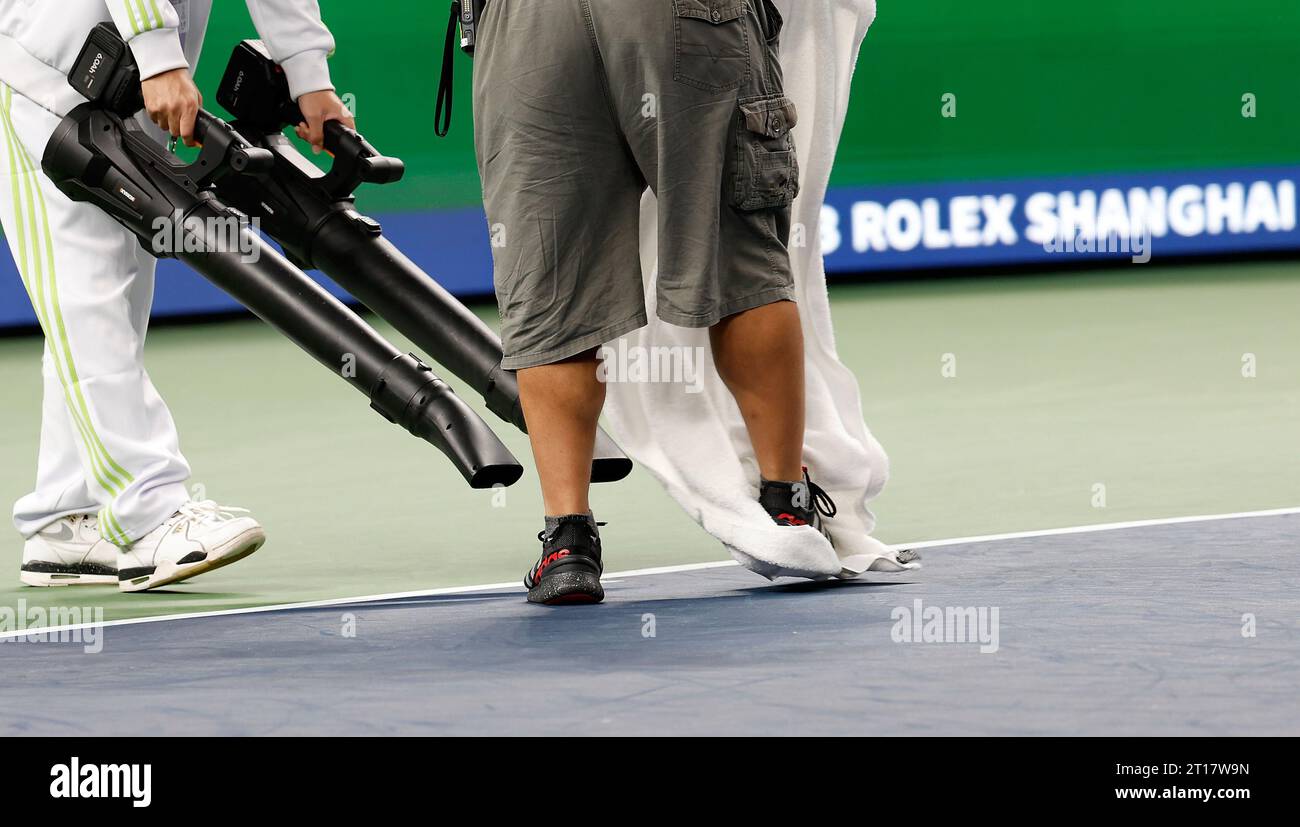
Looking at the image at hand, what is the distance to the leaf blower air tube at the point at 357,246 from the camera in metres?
4.70

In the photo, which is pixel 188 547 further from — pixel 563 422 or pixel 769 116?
pixel 769 116

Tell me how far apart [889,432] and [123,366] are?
9.72 ft

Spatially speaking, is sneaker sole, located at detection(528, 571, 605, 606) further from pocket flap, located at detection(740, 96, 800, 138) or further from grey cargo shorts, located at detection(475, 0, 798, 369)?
pocket flap, located at detection(740, 96, 800, 138)

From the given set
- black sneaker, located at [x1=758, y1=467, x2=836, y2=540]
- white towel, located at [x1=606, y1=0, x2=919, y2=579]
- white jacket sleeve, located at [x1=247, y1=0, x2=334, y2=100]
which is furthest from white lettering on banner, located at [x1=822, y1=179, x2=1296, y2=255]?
black sneaker, located at [x1=758, y1=467, x2=836, y2=540]

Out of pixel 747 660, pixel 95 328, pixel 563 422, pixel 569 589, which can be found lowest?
pixel 747 660

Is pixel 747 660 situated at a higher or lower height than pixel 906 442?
lower

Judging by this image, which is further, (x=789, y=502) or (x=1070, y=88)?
(x=1070, y=88)

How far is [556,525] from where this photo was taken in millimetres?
4148

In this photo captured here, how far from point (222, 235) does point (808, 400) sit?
1.36 meters

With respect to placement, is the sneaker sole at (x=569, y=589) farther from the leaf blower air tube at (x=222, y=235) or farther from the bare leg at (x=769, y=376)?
the leaf blower air tube at (x=222, y=235)

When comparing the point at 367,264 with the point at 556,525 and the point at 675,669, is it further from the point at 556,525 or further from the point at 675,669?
the point at 675,669

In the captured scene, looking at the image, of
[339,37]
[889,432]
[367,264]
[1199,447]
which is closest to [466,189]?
[339,37]

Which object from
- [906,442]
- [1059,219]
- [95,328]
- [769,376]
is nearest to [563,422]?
[769,376]

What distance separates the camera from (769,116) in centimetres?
408
